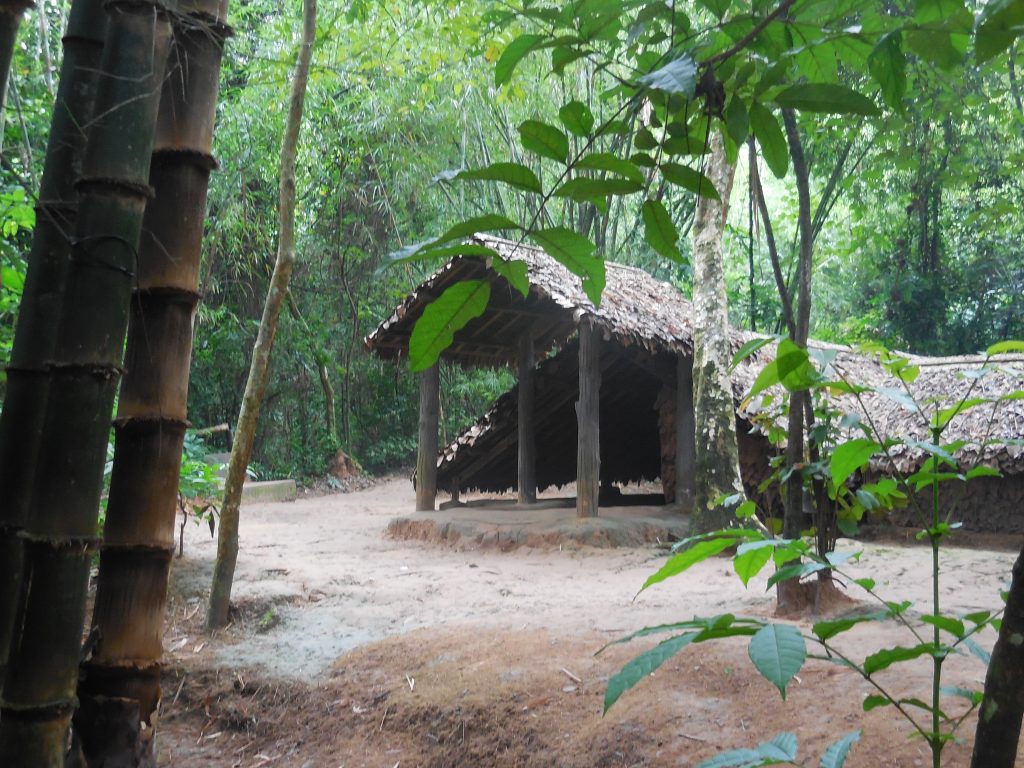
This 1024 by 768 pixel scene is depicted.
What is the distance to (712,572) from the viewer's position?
224 inches

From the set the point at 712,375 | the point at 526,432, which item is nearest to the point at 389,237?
the point at 526,432

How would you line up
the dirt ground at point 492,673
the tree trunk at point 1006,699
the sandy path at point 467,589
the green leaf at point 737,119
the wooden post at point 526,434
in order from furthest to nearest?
the wooden post at point 526,434, the sandy path at point 467,589, the dirt ground at point 492,673, the green leaf at point 737,119, the tree trunk at point 1006,699

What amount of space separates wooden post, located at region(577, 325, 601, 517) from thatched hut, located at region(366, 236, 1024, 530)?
0.01m

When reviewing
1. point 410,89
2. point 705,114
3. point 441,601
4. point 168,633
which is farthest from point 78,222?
point 410,89

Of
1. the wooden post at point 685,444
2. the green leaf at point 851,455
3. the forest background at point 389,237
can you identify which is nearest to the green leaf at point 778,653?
the green leaf at point 851,455

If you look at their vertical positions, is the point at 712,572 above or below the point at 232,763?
above

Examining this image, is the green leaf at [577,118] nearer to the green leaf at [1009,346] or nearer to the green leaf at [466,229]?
the green leaf at [466,229]

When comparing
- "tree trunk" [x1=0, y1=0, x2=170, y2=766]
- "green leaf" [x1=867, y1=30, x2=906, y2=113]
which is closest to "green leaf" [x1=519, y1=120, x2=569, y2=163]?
"green leaf" [x1=867, y1=30, x2=906, y2=113]

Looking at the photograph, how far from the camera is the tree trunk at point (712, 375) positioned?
6.38m

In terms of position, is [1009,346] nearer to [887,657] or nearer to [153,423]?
[887,657]

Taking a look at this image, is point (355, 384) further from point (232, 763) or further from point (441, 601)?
point (232, 763)

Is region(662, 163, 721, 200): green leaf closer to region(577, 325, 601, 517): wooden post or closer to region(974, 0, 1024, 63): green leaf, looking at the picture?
region(974, 0, 1024, 63): green leaf

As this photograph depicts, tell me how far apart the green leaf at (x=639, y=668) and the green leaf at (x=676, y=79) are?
51 cm

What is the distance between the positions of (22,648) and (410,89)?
10.9 meters
